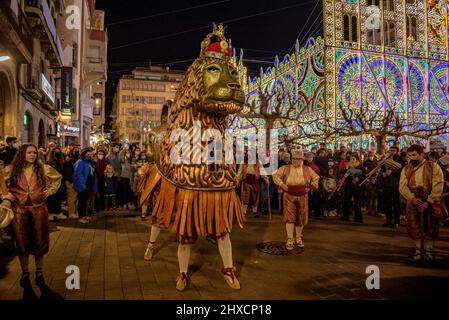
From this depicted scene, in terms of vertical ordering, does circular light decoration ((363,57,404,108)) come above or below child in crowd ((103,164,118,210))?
above

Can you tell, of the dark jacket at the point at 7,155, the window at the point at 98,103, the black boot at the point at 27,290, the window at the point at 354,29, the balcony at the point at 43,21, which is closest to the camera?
the black boot at the point at 27,290

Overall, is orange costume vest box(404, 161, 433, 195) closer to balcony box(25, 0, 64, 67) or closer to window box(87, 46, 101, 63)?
balcony box(25, 0, 64, 67)

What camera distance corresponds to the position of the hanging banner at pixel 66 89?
18.8m

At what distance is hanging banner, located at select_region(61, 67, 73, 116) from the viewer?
18844mm

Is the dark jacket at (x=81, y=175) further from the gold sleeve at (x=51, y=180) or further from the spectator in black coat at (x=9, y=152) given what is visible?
the gold sleeve at (x=51, y=180)

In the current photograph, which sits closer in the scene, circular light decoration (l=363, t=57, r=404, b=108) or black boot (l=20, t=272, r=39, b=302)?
black boot (l=20, t=272, r=39, b=302)

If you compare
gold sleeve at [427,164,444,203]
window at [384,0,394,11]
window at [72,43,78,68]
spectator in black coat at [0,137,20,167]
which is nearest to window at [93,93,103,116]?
window at [72,43,78,68]

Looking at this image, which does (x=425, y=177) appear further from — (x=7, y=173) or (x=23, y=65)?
(x=23, y=65)

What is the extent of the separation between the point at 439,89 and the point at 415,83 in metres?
2.35

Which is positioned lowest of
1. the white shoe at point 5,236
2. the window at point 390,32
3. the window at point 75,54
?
the white shoe at point 5,236

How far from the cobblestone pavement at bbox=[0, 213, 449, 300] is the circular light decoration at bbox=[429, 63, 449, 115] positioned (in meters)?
19.9

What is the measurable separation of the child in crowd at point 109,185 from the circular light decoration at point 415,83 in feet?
69.7

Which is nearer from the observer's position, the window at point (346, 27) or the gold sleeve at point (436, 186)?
the gold sleeve at point (436, 186)

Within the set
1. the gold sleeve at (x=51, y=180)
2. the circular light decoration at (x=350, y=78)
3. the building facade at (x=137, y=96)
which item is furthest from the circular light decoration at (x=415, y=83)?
the building facade at (x=137, y=96)
